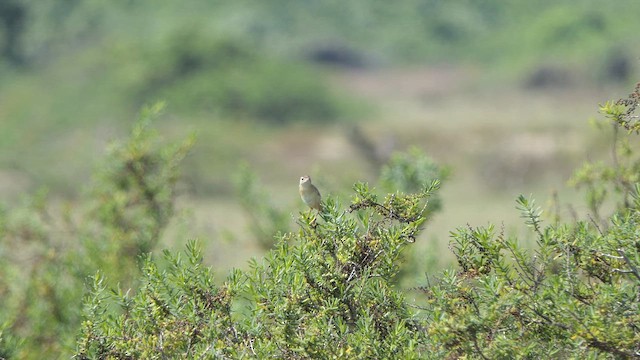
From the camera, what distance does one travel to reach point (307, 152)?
47.6 m

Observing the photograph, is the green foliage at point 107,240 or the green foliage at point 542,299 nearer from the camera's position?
the green foliage at point 542,299

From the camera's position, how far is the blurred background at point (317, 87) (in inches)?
1722

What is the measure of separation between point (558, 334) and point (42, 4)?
6161 cm

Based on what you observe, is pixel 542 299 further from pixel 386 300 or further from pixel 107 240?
pixel 107 240

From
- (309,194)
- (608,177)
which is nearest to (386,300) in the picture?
(309,194)

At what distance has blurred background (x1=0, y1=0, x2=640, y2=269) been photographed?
144 feet

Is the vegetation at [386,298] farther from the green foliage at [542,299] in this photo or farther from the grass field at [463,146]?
the grass field at [463,146]

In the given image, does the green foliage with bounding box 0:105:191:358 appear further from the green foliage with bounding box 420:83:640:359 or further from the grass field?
the grass field

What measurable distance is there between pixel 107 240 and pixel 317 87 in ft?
137

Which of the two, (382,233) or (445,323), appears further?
(382,233)

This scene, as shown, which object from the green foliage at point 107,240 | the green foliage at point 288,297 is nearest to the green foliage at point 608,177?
the green foliage at point 288,297

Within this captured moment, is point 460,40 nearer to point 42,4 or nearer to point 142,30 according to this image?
point 142,30

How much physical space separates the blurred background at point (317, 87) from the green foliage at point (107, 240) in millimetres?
19558

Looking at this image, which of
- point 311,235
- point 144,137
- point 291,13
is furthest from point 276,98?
point 311,235
